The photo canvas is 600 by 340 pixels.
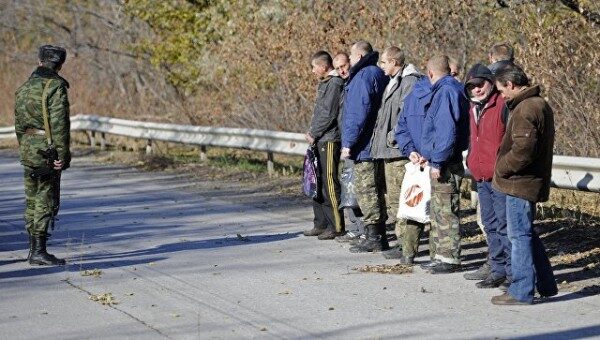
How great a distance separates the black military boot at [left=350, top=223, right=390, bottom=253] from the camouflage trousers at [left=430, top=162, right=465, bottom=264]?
1.30m

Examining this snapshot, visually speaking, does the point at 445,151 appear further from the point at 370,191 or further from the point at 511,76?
the point at 370,191

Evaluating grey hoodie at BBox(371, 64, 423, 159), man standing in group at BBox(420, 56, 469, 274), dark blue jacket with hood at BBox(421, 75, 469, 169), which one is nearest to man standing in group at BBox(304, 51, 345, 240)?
grey hoodie at BBox(371, 64, 423, 159)

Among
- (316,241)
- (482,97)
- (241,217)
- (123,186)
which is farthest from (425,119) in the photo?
(123,186)

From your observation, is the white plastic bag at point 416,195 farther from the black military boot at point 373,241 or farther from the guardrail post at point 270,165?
the guardrail post at point 270,165

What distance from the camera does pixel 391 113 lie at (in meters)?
11.8

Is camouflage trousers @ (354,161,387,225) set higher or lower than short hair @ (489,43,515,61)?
lower

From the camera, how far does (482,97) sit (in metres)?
9.94

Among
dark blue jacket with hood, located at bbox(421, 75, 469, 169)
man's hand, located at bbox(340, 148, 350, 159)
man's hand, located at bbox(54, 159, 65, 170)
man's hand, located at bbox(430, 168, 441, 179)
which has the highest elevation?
dark blue jacket with hood, located at bbox(421, 75, 469, 169)

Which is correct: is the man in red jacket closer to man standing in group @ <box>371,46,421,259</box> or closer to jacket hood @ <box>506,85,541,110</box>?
jacket hood @ <box>506,85,541,110</box>

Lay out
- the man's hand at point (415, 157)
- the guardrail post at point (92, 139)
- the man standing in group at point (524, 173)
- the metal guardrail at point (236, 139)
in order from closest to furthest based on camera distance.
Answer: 1. the man standing in group at point (524, 173)
2. the man's hand at point (415, 157)
3. the metal guardrail at point (236, 139)
4. the guardrail post at point (92, 139)

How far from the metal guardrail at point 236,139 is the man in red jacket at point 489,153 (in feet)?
6.61

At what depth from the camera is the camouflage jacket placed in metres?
11.3

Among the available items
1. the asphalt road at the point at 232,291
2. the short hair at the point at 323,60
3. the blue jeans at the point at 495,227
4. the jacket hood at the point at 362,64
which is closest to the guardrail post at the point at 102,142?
the asphalt road at the point at 232,291

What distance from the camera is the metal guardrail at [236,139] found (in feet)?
39.6
